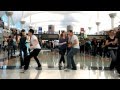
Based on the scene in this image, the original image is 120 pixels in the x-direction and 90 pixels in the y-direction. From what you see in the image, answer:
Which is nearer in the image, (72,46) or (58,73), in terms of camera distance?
(58,73)

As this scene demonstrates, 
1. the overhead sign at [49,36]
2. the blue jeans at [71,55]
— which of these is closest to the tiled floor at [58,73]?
the blue jeans at [71,55]

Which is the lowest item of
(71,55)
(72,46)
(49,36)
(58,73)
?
(58,73)

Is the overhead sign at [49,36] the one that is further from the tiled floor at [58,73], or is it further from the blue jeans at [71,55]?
the blue jeans at [71,55]

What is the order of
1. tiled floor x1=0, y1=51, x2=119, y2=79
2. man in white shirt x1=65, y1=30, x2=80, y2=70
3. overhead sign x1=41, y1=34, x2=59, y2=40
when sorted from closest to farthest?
1. tiled floor x1=0, y1=51, x2=119, y2=79
2. man in white shirt x1=65, y1=30, x2=80, y2=70
3. overhead sign x1=41, y1=34, x2=59, y2=40

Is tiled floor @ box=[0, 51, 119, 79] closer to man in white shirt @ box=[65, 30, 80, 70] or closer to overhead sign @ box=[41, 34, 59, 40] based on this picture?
man in white shirt @ box=[65, 30, 80, 70]

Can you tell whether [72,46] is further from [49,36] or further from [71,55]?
[49,36]

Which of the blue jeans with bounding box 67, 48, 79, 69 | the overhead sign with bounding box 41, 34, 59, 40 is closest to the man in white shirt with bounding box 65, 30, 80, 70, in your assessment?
the blue jeans with bounding box 67, 48, 79, 69

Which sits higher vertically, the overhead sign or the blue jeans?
the overhead sign

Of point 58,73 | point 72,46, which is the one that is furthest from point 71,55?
point 58,73

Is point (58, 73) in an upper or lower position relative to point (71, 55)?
lower
